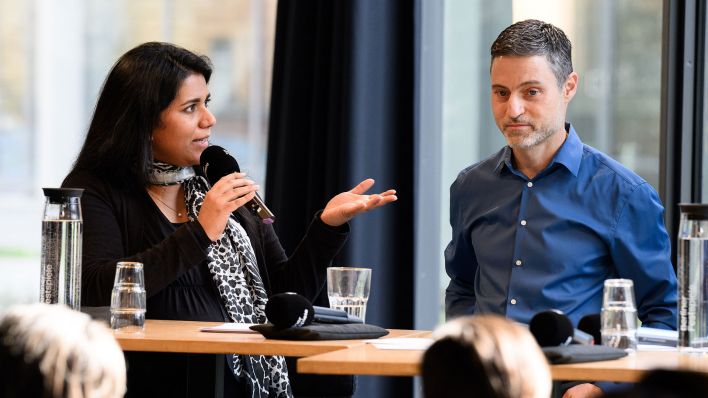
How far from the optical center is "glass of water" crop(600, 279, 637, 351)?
6.82 feet

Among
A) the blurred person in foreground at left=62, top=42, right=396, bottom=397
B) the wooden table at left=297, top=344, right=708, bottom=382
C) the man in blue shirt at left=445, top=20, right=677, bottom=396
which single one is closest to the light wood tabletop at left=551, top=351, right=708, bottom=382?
the wooden table at left=297, top=344, right=708, bottom=382

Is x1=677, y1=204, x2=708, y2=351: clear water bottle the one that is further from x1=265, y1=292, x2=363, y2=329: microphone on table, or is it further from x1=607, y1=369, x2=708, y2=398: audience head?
x1=607, y1=369, x2=708, y2=398: audience head

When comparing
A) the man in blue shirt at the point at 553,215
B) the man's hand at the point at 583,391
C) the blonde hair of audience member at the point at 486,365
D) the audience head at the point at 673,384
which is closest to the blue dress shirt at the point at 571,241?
the man in blue shirt at the point at 553,215

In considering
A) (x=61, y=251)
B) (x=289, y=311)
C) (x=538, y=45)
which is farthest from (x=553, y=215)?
(x=61, y=251)

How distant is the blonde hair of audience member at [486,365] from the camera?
0.91m

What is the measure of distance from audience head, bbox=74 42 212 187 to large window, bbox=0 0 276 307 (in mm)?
2097

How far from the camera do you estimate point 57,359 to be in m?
0.94

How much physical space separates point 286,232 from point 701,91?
153 centimetres

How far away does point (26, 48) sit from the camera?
532 centimetres

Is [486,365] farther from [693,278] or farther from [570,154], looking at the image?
[570,154]

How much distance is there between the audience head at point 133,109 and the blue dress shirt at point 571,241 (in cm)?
91

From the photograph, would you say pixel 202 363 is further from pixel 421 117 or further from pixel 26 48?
pixel 26 48

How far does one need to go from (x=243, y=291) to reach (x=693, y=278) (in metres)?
1.19

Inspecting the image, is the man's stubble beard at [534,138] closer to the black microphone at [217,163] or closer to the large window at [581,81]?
the black microphone at [217,163]
